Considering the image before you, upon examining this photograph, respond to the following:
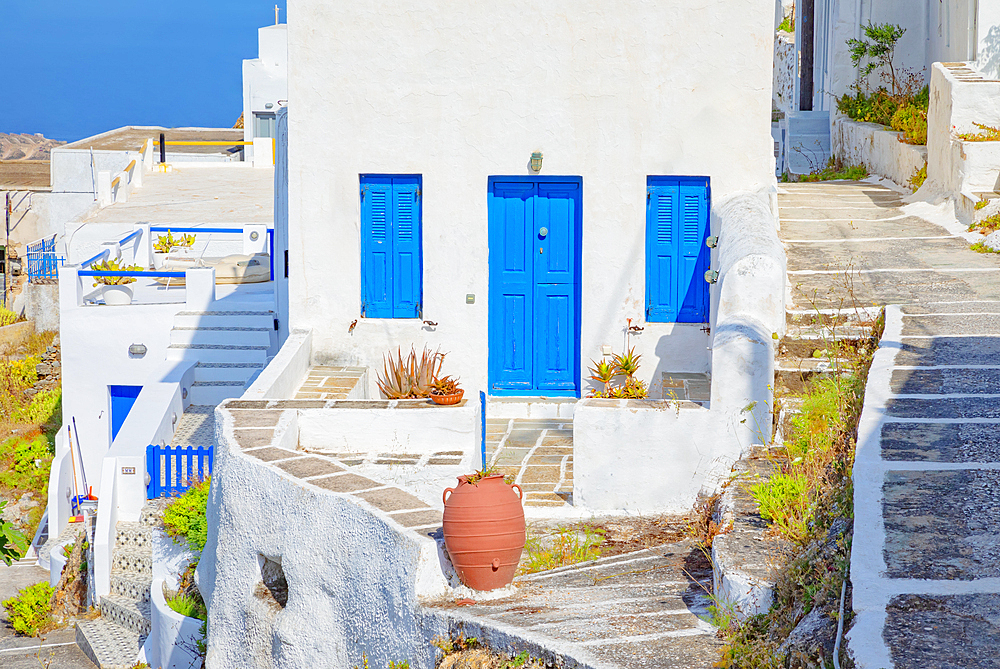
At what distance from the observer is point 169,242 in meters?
21.2

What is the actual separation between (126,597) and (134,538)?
0.73m

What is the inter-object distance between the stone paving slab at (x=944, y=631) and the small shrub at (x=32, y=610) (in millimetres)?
12975

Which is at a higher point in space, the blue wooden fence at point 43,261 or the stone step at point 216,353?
the blue wooden fence at point 43,261

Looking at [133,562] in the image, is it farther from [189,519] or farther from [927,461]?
[927,461]

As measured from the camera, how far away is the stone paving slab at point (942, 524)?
406 centimetres

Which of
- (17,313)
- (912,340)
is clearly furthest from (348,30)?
(17,313)

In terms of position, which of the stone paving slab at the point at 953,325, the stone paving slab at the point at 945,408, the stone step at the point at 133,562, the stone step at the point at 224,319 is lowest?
the stone step at the point at 133,562

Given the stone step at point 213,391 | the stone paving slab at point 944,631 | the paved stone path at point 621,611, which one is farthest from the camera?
the stone step at point 213,391

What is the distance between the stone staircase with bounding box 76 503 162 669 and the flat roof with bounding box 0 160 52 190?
2710cm

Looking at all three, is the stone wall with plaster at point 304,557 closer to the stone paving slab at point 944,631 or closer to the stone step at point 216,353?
the stone paving slab at point 944,631

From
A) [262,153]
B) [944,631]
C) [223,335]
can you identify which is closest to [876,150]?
[223,335]

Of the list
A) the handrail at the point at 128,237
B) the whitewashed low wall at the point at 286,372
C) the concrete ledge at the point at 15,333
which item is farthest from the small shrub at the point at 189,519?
the concrete ledge at the point at 15,333

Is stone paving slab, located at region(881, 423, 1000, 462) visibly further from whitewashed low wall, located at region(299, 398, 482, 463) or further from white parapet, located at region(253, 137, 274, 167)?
white parapet, located at region(253, 137, 274, 167)

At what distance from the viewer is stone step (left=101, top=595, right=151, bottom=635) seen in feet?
38.4
